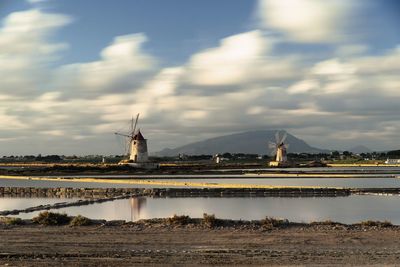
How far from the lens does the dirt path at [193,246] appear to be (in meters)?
10.4

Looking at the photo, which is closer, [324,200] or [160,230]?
[160,230]

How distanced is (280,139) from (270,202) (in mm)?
85209

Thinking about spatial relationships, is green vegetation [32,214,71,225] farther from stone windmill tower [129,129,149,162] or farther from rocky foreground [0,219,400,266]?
stone windmill tower [129,129,149,162]

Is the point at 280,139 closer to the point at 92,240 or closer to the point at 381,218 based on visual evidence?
the point at 381,218

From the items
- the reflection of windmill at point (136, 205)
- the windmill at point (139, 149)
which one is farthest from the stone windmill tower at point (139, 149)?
the reflection of windmill at point (136, 205)

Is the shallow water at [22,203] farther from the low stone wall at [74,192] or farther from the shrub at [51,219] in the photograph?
the shrub at [51,219]

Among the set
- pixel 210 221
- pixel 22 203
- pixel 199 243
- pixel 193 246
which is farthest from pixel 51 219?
pixel 22 203

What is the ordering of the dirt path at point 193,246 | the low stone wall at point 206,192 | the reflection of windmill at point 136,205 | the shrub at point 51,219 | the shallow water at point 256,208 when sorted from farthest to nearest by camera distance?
1. the low stone wall at point 206,192
2. the reflection of windmill at point 136,205
3. the shallow water at point 256,208
4. the shrub at point 51,219
5. the dirt path at point 193,246

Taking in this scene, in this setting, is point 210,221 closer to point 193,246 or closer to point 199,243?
point 199,243

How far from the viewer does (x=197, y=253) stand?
440 inches

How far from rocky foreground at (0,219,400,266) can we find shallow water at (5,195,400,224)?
427 cm

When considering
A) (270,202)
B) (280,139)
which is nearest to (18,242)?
(270,202)

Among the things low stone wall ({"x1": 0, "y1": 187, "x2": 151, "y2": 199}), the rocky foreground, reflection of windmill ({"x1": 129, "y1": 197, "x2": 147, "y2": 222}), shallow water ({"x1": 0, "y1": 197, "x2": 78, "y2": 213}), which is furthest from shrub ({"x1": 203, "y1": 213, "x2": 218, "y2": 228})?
low stone wall ({"x1": 0, "y1": 187, "x2": 151, "y2": 199})

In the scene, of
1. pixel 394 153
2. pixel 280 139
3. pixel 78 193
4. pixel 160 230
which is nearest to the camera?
pixel 160 230
